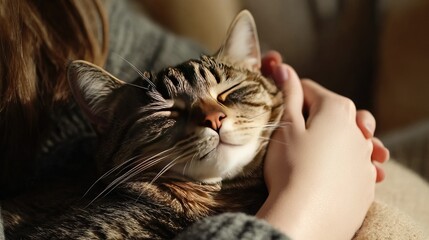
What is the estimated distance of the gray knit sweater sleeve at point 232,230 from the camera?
663mm

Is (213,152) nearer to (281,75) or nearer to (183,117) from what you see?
(183,117)

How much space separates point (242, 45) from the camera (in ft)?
3.39

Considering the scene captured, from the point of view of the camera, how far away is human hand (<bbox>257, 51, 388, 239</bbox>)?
2.57 ft

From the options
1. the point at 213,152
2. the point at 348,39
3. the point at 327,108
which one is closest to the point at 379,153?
the point at 327,108

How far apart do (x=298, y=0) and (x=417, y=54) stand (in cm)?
56

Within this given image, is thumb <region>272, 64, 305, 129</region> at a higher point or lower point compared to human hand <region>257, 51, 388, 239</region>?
higher

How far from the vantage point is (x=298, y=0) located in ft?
7.08

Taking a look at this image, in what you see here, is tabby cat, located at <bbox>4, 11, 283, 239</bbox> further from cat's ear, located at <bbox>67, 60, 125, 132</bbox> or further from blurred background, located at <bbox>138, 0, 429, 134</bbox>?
blurred background, located at <bbox>138, 0, 429, 134</bbox>

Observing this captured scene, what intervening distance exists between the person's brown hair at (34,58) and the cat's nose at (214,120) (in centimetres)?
43

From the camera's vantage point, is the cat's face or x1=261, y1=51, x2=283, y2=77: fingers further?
x1=261, y1=51, x2=283, y2=77: fingers

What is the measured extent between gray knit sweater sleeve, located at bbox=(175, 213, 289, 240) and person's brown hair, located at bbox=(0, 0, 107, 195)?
0.54 m

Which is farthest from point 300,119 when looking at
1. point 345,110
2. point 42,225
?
point 42,225

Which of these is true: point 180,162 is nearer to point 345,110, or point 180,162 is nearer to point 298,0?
point 345,110

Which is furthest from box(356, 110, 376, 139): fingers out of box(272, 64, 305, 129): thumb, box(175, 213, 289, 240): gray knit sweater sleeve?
box(175, 213, 289, 240): gray knit sweater sleeve
